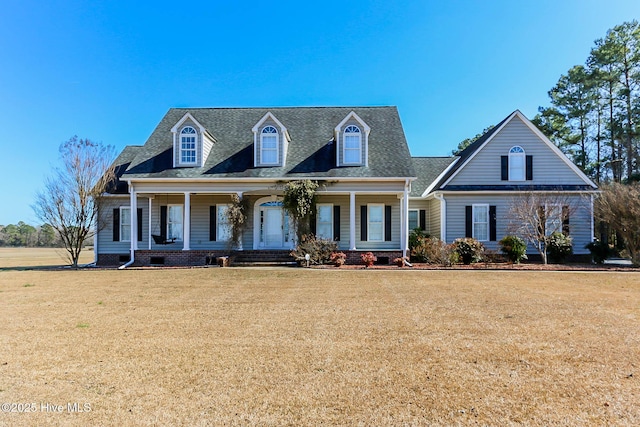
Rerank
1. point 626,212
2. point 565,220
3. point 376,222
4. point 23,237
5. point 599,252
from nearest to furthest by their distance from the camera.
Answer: point 626,212 → point 599,252 → point 565,220 → point 376,222 → point 23,237

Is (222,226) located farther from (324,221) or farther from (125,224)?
(125,224)

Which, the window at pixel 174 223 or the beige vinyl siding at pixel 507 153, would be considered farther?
the window at pixel 174 223

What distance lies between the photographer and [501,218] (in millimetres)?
19406

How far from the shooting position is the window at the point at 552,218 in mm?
17562

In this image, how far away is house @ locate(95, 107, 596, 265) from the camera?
59.9ft

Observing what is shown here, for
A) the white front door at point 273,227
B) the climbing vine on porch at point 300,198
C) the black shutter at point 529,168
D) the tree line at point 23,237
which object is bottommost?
the tree line at point 23,237

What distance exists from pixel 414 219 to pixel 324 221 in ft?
19.4

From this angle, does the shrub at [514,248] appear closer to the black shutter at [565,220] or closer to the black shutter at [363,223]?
the black shutter at [565,220]

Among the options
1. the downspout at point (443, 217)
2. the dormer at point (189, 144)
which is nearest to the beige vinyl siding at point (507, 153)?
the downspout at point (443, 217)

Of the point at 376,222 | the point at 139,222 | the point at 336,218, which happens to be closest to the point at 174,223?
the point at 139,222

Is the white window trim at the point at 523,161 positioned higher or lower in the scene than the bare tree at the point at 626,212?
higher

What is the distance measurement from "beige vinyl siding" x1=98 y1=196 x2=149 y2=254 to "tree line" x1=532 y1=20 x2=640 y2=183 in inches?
1299

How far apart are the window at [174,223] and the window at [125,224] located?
243 cm

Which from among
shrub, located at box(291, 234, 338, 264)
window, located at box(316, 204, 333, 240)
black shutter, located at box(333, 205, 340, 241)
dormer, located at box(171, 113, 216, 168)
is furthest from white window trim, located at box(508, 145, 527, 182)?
dormer, located at box(171, 113, 216, 168)
